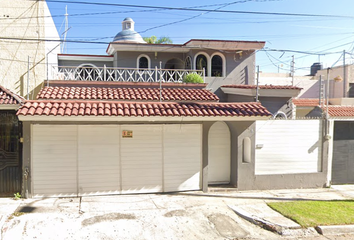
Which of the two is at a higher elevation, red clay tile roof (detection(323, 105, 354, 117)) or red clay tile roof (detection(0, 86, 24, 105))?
red clay tile roof (detection(0, 86, 24, 105))

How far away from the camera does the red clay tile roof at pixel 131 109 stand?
Answer: 8180mm

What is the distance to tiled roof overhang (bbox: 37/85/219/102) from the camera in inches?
445

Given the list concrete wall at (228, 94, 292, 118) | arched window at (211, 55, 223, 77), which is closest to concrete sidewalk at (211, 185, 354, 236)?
concrete wall at (228, 94, 292, 118)

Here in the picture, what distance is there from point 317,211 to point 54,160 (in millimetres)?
7398

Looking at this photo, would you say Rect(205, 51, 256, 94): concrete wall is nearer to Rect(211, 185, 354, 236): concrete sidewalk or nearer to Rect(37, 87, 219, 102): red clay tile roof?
Rect(37, 87, 219, 102): red clay tile roof

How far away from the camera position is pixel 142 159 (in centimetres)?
939

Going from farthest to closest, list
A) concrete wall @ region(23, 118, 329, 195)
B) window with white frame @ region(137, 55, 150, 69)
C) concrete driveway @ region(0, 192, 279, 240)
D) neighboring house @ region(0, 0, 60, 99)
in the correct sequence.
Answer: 1. window with white frame @ region(137, 55, 150, 69)
2. neighboring house @ region(0, 0, 60, 99)
3. concrete wall @ region(23, 118, 329, 195)
4. concrete driveway @ region(0, 192, 279, 240)

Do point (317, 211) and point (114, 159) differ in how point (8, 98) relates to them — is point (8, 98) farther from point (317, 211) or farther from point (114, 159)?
point (317, 211)

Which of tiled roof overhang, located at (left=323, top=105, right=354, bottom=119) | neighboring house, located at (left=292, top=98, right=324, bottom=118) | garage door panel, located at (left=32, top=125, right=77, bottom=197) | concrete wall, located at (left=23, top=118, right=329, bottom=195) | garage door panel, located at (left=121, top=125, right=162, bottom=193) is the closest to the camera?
garage door panel, located at (left=32, top=125, right=77, bottom=197)

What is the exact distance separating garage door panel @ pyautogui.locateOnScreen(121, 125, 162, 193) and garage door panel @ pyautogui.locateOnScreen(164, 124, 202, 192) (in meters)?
0.26

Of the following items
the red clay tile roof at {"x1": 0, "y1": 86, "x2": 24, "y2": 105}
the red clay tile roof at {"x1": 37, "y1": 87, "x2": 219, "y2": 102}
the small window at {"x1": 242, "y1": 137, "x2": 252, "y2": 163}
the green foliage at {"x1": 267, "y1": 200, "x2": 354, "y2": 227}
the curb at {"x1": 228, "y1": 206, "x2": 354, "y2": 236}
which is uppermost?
the red clay tile roof at {"x1": 37, "y1": 87, "x2": 219, "y2": 102}

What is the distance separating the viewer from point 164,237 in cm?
656

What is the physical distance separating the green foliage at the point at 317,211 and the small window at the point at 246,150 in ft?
6.36

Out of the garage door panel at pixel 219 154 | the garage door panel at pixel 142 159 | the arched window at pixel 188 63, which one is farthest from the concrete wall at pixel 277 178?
the arched window at pixel 188 63
